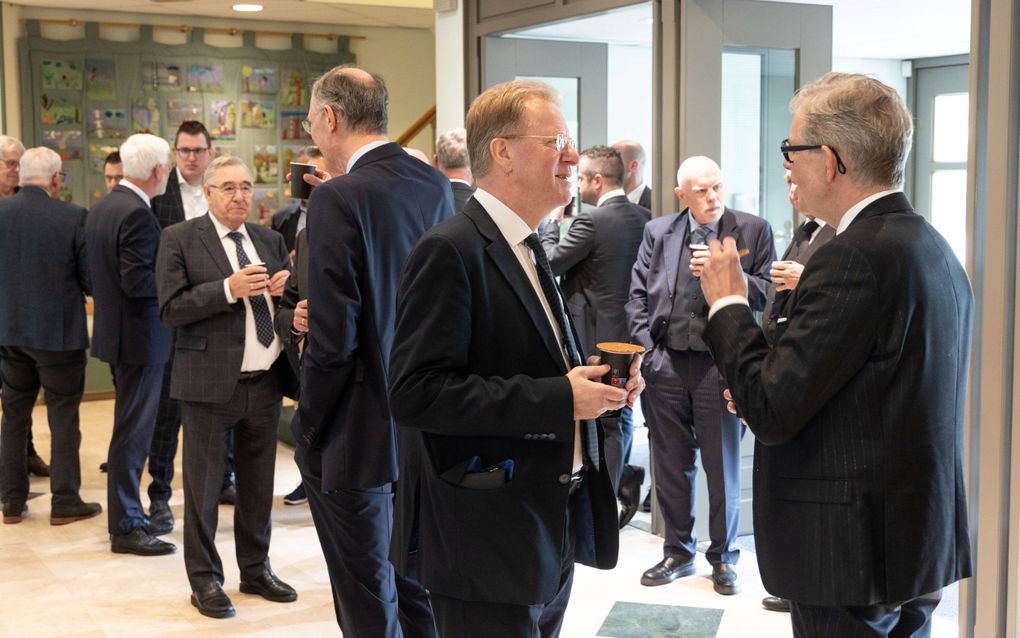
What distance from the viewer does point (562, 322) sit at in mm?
2232

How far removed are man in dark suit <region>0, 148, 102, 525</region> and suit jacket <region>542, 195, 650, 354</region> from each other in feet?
8.12

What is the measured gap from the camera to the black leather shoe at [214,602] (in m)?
4.26

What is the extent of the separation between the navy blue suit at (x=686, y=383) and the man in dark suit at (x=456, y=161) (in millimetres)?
999

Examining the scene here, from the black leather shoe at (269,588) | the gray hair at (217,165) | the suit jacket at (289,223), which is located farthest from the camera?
the suit jacket at (289,223)

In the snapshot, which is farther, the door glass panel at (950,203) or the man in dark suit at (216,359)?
the door glass panel at (950,203)

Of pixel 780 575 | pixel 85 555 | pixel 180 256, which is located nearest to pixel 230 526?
pixel 85 555

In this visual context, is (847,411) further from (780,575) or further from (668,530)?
(668,530)

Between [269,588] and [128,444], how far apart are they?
114 cm

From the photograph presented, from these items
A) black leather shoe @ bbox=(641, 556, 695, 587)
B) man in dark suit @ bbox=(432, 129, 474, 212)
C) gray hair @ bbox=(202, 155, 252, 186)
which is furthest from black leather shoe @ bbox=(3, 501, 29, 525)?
black leather shoe @ bbox=(641, 556, 695, 587)

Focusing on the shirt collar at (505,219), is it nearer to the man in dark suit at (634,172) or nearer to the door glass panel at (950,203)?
the man in dark suit at (634,172)

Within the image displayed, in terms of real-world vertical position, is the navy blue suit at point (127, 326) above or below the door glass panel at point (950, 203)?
below

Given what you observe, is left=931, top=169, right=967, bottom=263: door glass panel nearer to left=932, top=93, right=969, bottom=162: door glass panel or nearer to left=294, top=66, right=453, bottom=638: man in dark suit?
left=932, top=93, right=969, bottom=162: door glass panel

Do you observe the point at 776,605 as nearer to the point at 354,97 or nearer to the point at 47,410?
the point at 354,97

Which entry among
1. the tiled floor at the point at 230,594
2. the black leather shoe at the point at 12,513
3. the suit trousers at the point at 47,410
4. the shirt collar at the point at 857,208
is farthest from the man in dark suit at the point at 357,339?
the black leather shoe at the point at 12,513
